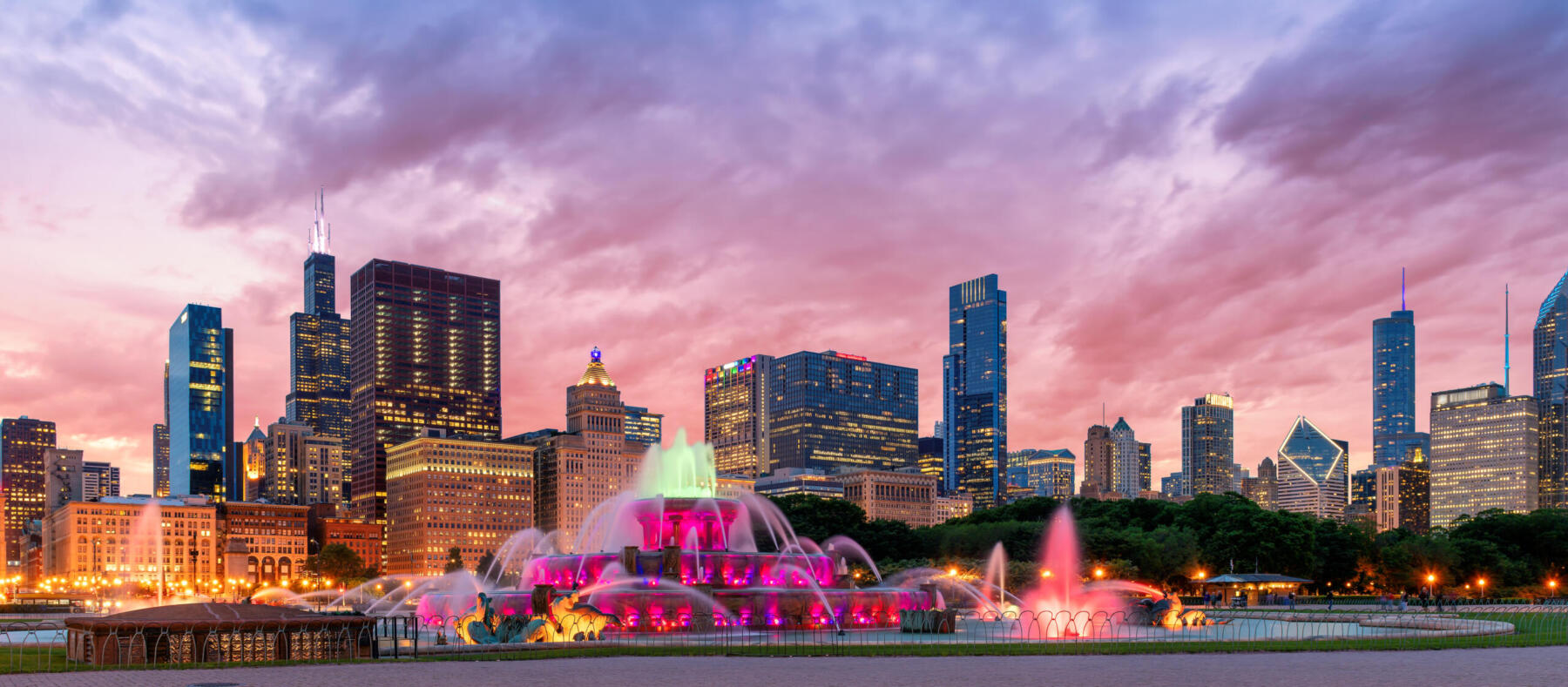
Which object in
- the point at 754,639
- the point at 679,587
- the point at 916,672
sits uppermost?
the point at 916,672

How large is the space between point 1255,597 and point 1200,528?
66.6ft

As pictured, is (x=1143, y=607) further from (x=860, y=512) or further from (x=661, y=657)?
(x=860, y=512)

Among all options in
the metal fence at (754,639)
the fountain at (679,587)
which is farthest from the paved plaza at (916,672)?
the fountain at (679,587)

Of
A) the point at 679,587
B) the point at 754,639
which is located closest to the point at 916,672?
the point at 754,639

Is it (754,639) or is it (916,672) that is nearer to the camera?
(916,672)

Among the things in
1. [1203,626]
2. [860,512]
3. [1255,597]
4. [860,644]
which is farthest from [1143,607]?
[860,512]

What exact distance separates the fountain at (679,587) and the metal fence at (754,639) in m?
0.32

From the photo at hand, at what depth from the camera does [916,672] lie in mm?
31406

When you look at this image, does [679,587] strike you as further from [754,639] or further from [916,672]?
[916,672]

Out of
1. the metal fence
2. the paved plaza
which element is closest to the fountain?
the metal fence

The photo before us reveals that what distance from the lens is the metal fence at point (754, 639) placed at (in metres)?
34.8

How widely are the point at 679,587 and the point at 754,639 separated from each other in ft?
27.1

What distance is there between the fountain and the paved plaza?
10434 millimetres

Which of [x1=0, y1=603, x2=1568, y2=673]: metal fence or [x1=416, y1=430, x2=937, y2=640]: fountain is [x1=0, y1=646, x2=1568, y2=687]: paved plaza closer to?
[x1=0, y1=603, x2=1568, y2=673]: metal fence
